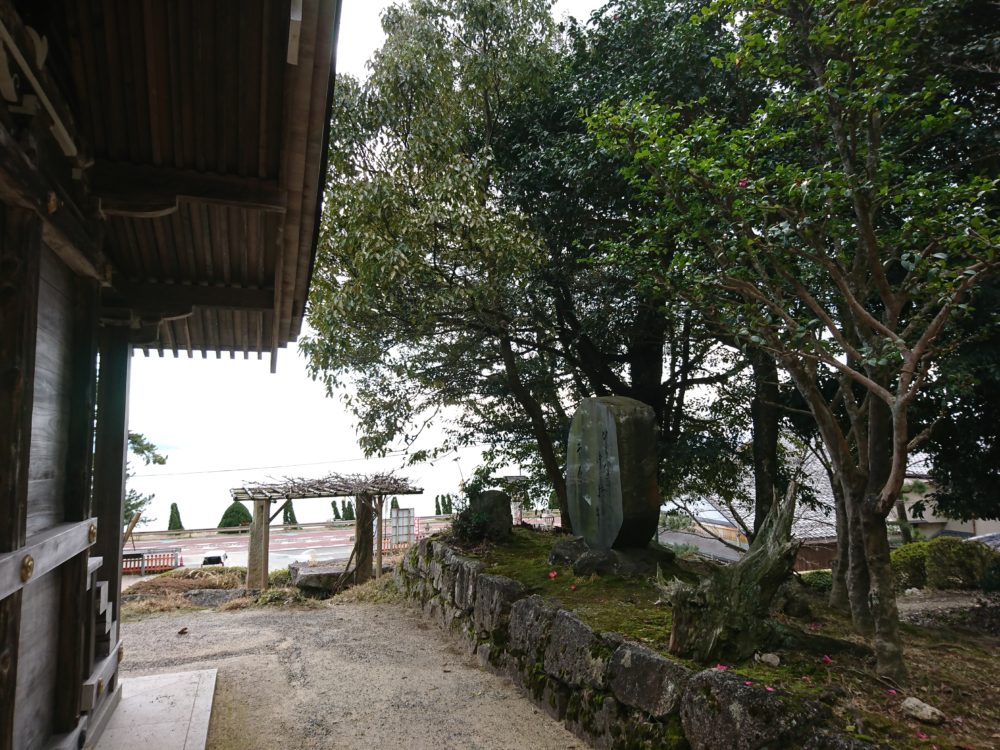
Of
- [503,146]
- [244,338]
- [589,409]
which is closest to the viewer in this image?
[244,338]

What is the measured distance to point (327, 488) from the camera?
12.8 meters

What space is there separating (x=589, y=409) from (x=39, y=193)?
5460 millimetres

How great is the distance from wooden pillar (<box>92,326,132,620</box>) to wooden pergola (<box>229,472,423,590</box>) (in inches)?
307

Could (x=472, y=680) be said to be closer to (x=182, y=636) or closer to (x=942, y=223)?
(x=182, y=636)

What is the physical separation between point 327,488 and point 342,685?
288 inches

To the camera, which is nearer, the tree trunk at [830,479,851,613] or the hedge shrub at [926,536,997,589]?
the tree trunk at [830,479,851,613]

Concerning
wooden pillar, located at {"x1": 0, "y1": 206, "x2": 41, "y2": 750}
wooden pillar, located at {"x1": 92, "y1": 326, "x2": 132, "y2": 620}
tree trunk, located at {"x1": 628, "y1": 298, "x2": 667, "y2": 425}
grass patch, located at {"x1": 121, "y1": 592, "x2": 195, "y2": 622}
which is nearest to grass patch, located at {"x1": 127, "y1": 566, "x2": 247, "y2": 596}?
grass patch, located at {"x1": 121, "y1": 592, "x2": 195, "y2": 622}

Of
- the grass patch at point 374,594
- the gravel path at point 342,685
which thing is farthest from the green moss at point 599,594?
the grass patch at point 374,594

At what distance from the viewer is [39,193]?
8.98ft

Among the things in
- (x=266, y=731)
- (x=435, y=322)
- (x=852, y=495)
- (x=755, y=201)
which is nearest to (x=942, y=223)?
(x=755, y=201)

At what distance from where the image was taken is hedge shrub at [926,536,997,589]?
9.43 meters

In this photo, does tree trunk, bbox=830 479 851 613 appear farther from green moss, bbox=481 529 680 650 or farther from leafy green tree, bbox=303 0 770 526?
leafy green tree, bbox=303 0 770 526

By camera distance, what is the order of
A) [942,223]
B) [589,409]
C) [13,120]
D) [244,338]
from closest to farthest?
[13,120] → [942,223] → [244,338] → [589,409]

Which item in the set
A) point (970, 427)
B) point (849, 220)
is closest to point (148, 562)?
point (970, 427)
